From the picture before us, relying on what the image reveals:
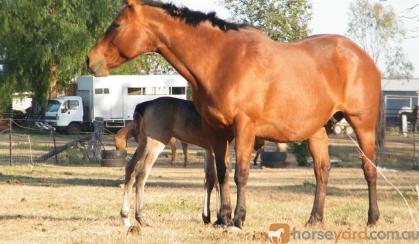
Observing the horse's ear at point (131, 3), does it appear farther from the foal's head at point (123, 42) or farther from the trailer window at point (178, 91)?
the trailer window at point (178, 91)

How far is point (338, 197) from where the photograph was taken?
15.0 m

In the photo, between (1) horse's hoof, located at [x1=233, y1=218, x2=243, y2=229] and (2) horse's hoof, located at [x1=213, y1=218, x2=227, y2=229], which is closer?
(1) horse's hoof, located at [x1=233, y1=218, x2=243, y2=229]

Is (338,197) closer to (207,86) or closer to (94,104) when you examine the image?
(207,86)

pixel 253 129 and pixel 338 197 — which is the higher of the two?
pixel 253 129

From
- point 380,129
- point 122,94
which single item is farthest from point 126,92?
point 380,129

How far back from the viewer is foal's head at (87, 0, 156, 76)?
9008 millimetres

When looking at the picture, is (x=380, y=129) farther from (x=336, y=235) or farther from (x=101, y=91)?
(x=101, y=91)

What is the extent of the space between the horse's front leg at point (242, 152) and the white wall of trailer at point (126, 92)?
41.8 meters

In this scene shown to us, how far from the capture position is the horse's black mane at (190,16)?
9242 mm

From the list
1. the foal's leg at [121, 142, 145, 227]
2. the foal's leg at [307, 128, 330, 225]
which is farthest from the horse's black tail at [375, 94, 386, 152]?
the foal's leg at [121, 142, 145, 227]

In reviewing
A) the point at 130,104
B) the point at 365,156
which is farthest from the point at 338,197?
the point at 130,104

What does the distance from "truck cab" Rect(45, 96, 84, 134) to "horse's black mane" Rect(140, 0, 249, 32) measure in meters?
40.0

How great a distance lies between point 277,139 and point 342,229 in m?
1.32

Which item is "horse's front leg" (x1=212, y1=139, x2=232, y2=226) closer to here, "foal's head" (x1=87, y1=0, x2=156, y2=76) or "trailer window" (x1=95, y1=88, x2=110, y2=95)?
"foal's head" (x1=87, y1=0, x2=156, y2=76)
